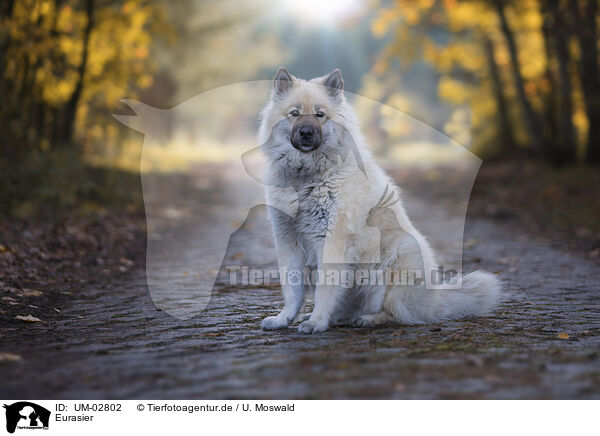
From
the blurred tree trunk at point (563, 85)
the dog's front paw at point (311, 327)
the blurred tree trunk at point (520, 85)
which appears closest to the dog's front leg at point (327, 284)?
the dog's front paw at point (311, 327)

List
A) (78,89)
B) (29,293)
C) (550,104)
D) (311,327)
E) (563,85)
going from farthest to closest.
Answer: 1. (550,104)
2. (563,85)
3. (78,89)
4. (29,293)
5. (311,327)

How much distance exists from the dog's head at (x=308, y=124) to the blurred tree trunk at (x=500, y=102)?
1584 cm

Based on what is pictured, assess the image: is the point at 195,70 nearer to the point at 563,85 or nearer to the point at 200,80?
the point at 200,80

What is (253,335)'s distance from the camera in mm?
4426

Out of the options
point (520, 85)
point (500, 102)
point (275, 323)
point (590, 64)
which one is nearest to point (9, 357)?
point (275, 323)

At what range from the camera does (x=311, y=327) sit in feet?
14.8

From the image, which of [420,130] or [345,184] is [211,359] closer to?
[345,184]

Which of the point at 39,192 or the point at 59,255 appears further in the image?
the point at 39,192

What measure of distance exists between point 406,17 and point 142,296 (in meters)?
14.3

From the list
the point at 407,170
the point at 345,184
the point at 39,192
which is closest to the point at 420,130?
the point at 407,170

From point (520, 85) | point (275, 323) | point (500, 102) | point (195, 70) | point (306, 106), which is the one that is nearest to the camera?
point (275, 323)

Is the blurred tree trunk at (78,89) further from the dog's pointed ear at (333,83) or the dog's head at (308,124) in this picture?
the dog's pointed ear at (333,83)

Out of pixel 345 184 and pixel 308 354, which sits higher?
pixel 345 184

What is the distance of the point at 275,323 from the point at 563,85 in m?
12.1
